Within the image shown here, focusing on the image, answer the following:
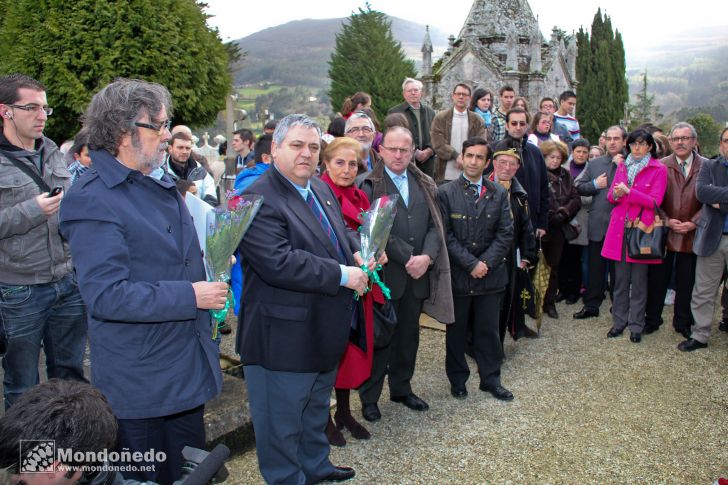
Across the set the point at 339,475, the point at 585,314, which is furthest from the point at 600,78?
the point at 339,475

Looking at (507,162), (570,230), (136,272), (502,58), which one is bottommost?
(570,230)

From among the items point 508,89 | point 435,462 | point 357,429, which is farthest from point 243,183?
point 508,89

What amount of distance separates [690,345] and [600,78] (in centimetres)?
4083

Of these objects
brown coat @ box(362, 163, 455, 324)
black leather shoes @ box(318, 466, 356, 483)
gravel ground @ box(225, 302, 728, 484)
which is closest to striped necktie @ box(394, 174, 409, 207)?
brown coat @ box(362, 163, 455, 324)

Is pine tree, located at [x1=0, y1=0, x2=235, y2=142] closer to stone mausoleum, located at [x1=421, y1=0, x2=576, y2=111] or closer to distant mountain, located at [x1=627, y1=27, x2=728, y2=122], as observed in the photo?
stone mausoleum, located at [x1=421, y1=0, x2=576, y2=111]

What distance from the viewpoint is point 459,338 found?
211 inches

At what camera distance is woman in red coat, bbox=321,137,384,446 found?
4141mm

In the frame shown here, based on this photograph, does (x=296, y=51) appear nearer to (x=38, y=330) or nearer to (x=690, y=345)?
(x=690, y=345)

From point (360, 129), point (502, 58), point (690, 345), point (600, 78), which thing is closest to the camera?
point (360, 129)

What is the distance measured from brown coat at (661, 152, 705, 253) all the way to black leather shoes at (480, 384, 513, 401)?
3067 millimetres

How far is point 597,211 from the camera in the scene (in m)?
7.71

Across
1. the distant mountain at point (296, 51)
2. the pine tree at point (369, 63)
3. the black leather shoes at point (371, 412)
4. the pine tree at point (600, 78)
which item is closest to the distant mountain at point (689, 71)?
the pine tree at point (600, 78)

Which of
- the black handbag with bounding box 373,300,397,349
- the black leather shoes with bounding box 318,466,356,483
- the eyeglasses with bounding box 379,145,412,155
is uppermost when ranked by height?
the eyeglasses with bounding box 379,145,412,155

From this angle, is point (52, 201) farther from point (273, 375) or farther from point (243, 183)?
point (273, 375)
